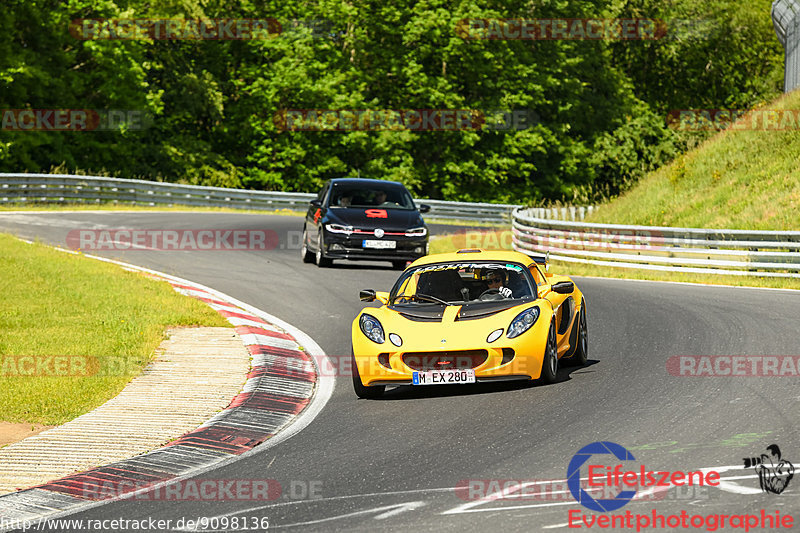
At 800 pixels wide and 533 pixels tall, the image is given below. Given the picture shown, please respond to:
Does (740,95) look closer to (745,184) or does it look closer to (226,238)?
(745,184)

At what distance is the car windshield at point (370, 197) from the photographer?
21578 millimetres

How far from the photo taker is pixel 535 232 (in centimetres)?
2555

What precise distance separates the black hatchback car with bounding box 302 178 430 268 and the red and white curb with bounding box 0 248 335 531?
6.43 metres

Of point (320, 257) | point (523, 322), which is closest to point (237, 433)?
point (523, 322)

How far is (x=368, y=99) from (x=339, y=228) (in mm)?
33652

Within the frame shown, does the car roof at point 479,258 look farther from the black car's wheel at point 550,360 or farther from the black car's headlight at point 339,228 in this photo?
the black car's headlight at point 339,228

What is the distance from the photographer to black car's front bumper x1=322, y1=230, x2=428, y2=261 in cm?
2050

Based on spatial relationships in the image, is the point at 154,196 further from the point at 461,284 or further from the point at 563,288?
the point at 563,288

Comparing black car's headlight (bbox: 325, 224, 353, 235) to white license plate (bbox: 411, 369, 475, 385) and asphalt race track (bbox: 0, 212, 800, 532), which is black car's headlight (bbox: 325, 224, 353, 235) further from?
white license plate (bbox: 411, 369, 475, 385)

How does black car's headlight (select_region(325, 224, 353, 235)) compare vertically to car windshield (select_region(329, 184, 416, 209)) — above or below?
below

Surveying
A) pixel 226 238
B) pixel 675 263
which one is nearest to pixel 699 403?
pixel 675 263

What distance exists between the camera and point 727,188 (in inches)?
1238

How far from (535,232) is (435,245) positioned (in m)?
3.24

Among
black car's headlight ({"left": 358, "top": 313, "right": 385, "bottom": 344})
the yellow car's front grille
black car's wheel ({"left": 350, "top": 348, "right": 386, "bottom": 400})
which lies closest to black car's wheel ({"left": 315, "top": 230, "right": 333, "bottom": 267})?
black car's headlight ({"left": 358, "top": 313, "right": 385, "bottom": 344})
